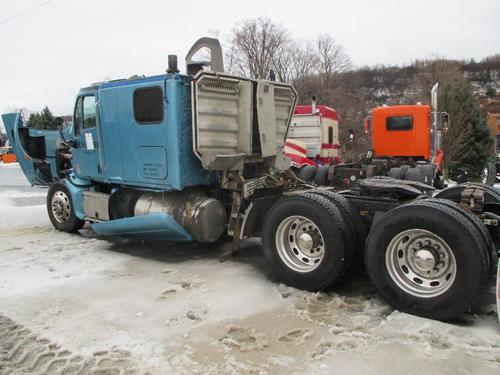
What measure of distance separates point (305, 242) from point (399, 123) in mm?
8951

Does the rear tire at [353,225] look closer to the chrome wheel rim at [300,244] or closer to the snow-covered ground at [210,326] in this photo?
the chrome wheel rim at [300,244]

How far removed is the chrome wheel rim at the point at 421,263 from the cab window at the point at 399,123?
9.25 meters

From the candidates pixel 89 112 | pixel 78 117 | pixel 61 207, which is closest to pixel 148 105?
pixel 89 112

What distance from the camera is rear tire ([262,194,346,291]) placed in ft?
16.3

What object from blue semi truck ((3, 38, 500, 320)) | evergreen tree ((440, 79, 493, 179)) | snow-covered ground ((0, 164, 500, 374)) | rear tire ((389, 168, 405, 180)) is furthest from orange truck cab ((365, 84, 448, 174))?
evergreen tree ((440, 79, 493, 179))

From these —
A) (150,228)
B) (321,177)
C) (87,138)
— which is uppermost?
(87,138)

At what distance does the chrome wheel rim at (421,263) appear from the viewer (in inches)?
168

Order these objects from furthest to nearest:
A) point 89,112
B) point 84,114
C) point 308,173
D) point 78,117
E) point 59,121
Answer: point 308,173, point 59,121, point 78,117, point 84,114, point 89,112

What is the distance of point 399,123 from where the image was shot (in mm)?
13172

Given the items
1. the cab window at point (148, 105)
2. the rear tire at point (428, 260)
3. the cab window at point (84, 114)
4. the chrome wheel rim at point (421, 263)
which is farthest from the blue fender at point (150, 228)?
the chrome wheel rim at point (421, 263)

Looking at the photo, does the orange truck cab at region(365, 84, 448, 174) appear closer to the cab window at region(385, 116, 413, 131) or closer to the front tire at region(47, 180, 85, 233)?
the cab window at region(385, 116, 413, 131)

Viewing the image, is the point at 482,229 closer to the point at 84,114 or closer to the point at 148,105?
the point at 148,105

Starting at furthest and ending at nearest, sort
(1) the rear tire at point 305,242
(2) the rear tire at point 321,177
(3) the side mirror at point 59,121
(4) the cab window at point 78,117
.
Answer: (2) the rear tire at point 321,177
(3) the side mirror at point 59,121
(4) the cab window at point 78,117
(1) the rear tire at point 305,242

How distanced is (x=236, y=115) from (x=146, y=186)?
1.61 m
